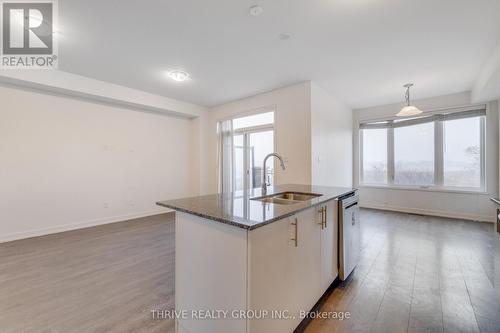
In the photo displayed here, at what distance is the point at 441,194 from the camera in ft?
15.9

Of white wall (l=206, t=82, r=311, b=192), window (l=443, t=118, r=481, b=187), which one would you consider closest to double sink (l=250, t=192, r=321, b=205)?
white wall (l=206, t=82, r=311, b=192)

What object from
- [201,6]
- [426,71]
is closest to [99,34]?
[201,6]

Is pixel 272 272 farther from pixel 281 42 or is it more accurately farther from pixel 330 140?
pixel 330 140

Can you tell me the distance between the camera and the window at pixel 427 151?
14.9ft

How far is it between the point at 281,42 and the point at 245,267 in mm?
2741

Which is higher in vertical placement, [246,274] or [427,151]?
[427,151]

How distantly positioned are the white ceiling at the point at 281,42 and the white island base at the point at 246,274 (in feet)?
A: 6.95

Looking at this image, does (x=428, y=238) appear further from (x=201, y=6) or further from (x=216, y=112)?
(x=216, y=112)

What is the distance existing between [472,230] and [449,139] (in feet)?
7.00

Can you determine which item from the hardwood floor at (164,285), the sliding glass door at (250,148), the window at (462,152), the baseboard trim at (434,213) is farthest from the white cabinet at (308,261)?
the window at (462,152)

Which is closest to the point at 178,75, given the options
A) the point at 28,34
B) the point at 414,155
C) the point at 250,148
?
the point at 28,34

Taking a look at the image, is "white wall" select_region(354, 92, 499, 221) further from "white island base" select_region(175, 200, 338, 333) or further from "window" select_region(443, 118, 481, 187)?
"white island base" select_region(175, 200, 338, 333)

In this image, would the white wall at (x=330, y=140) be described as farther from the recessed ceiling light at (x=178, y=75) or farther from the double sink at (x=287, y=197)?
the recessed ceiling light at (x=178, y=75)

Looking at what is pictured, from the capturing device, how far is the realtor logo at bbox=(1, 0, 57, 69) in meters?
2.20
